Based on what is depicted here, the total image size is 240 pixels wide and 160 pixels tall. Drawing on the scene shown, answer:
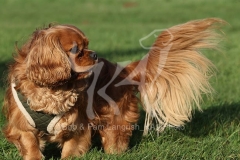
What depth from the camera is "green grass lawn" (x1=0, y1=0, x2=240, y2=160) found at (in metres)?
5.26

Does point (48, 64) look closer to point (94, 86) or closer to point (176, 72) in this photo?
point (94, 86)

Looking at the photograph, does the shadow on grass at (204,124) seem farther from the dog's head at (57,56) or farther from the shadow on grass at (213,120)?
the dog's head at (57,56)

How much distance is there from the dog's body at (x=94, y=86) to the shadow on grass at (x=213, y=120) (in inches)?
27.0

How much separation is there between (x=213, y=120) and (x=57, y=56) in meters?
2.71

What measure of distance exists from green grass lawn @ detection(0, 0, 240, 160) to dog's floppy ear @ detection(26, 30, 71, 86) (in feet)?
2.67

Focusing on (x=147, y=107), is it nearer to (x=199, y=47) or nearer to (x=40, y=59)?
(x=199, y=47)

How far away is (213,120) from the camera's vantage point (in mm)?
6426

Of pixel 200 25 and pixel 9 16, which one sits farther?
pixel 9 16

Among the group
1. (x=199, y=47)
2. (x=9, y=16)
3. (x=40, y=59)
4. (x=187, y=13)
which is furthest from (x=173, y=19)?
(x=40, y=59)

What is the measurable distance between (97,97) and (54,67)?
0.87 meters

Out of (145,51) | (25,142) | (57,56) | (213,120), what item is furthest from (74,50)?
(145,51)

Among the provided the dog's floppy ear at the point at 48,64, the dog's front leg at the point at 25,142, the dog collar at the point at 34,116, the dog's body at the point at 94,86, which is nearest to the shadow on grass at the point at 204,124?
the dog's body at the point at 94,86

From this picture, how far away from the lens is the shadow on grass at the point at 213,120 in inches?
243

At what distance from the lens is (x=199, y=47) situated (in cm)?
550
